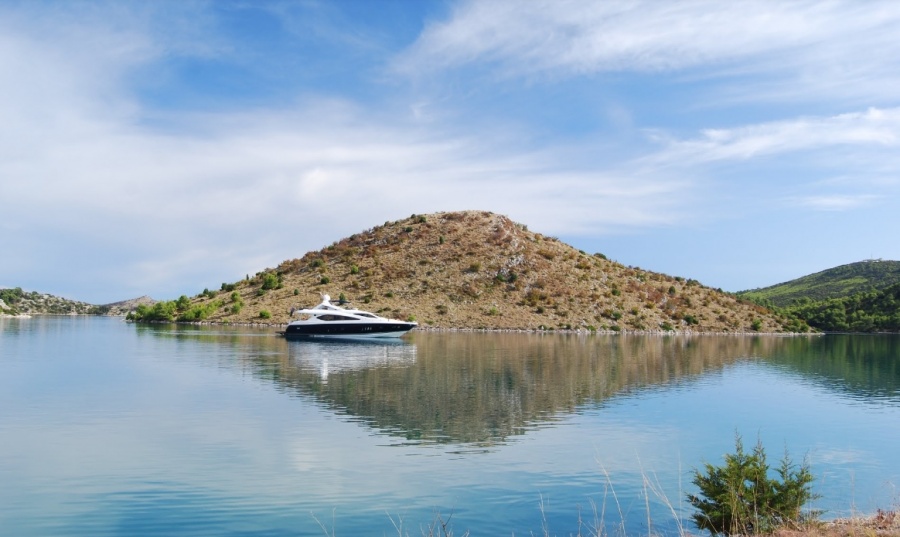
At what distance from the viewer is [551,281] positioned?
112 m

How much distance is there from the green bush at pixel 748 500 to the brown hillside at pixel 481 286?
81.6m

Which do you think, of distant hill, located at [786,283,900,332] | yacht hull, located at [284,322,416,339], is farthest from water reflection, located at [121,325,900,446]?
distant hill, located at [786,283,900,332]

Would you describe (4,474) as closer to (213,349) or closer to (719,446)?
(719,446)

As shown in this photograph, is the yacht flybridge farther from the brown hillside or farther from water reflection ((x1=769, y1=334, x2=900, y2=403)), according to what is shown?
water reflection ((x1=769, y1=334, x2=900, y2=403))

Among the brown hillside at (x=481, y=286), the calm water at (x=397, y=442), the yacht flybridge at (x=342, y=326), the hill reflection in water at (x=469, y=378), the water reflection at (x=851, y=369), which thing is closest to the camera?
the calm water at (x=397, y=442)

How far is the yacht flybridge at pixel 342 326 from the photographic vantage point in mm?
72688

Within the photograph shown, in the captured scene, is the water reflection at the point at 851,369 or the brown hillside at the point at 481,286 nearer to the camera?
the water reflection at the point at 851,369

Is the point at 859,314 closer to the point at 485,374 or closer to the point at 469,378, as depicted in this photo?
the point at 485,374

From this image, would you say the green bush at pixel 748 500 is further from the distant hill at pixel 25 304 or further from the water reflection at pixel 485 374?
the distant hill at pixel 25 304

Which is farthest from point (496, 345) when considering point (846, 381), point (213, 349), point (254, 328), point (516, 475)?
point (516, 475)

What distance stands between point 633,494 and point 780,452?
25.1 ft

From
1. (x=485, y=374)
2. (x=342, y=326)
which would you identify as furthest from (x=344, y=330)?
(x=485, y=374)

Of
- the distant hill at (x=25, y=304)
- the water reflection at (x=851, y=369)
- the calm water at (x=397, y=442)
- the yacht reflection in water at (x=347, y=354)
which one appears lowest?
the water reflection at (x=851, y=369)

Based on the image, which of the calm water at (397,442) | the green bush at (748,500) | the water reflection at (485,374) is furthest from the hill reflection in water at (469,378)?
the green bush at (748,500)
